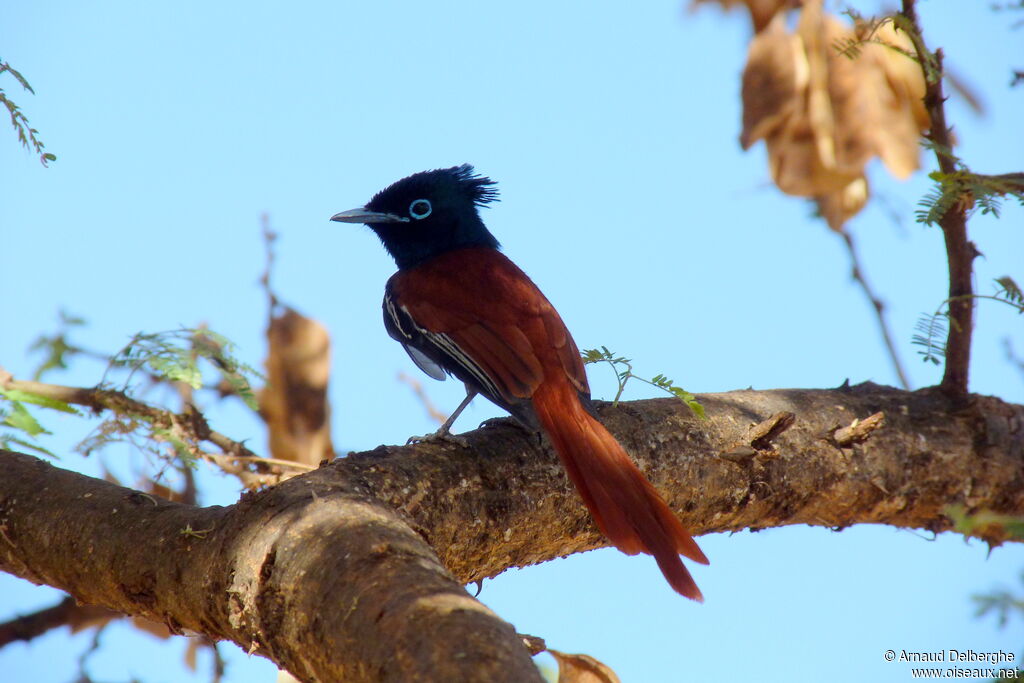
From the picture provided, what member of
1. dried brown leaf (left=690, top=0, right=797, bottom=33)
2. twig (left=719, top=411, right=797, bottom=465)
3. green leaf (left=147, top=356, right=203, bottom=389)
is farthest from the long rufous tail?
dried brown leaf (left=690, top=0, right=797, bottom=33)

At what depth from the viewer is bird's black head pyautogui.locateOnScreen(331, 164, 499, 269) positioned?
17.2ft

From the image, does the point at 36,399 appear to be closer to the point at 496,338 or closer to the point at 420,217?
the point at 496,338

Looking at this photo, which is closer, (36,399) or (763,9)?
(36,399)

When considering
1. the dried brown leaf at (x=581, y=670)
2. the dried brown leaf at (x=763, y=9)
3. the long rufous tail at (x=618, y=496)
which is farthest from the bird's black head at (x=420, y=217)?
the dried brown leaf at (x=581, y=670)

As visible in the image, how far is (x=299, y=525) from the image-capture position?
7.77 ft

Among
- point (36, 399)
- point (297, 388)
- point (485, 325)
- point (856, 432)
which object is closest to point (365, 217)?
point (297, 388)

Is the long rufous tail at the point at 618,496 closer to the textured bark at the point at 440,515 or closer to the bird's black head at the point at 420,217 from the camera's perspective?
the textured bark at the point at 440,515

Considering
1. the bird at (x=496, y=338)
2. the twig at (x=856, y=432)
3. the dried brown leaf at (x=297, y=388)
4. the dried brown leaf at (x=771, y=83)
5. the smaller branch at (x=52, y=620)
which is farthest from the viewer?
the dried brown leaf at (x=771, y=83)

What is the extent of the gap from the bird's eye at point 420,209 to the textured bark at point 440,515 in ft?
6.10

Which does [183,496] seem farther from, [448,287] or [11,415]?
[448,287]

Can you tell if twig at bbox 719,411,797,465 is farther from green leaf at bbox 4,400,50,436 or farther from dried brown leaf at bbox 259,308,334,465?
green leaf at bbox 4,400,50,436

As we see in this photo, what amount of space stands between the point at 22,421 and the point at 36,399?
0.14 m

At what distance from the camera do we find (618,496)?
126 inches

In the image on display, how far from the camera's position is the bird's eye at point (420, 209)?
5.23 meters
